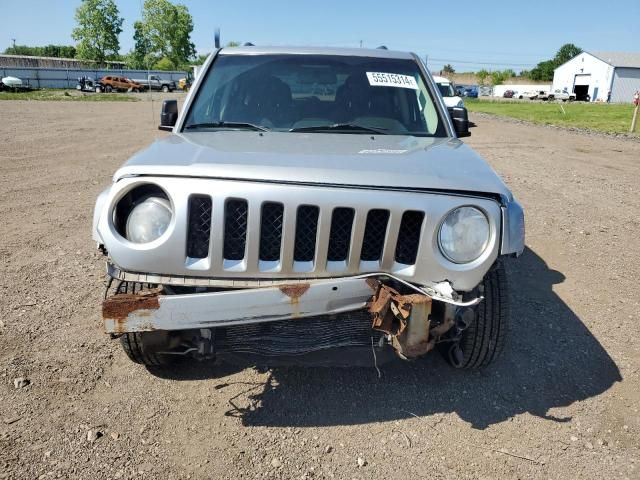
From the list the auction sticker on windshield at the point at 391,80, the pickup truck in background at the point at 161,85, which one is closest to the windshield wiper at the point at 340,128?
the auction sticker on windshield at the point at 391,80

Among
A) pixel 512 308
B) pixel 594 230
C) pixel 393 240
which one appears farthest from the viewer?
pixel 594 230

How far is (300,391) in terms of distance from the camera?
2975 millimetres

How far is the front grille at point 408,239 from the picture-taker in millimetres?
2322

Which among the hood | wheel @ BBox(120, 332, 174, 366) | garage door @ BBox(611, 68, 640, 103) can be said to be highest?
garage door @ BBox(611, 68, 640, 103)

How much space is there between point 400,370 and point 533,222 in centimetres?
409

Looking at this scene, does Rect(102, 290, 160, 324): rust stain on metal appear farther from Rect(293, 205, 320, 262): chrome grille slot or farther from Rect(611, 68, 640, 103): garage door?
Rect(611, 68, 640, 103): garage door

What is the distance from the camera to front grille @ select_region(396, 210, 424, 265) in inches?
91.4

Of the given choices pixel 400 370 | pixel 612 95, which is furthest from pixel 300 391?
pixel 612 95

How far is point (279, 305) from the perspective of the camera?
2221 millimetres

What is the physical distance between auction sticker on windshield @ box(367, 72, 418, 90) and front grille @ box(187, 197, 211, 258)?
1.96 meters

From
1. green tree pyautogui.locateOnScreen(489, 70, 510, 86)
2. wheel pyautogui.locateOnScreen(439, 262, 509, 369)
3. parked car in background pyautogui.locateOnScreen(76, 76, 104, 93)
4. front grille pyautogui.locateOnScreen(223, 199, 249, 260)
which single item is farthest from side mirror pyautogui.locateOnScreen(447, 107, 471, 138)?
green tree pyautogui.locateOnScreen(489, 70, 510, 86)

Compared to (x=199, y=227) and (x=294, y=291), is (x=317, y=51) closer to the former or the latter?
(x=199, y=227)

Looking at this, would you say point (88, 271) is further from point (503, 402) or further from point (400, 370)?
point (503, 402)

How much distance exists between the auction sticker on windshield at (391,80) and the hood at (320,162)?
826 mm
